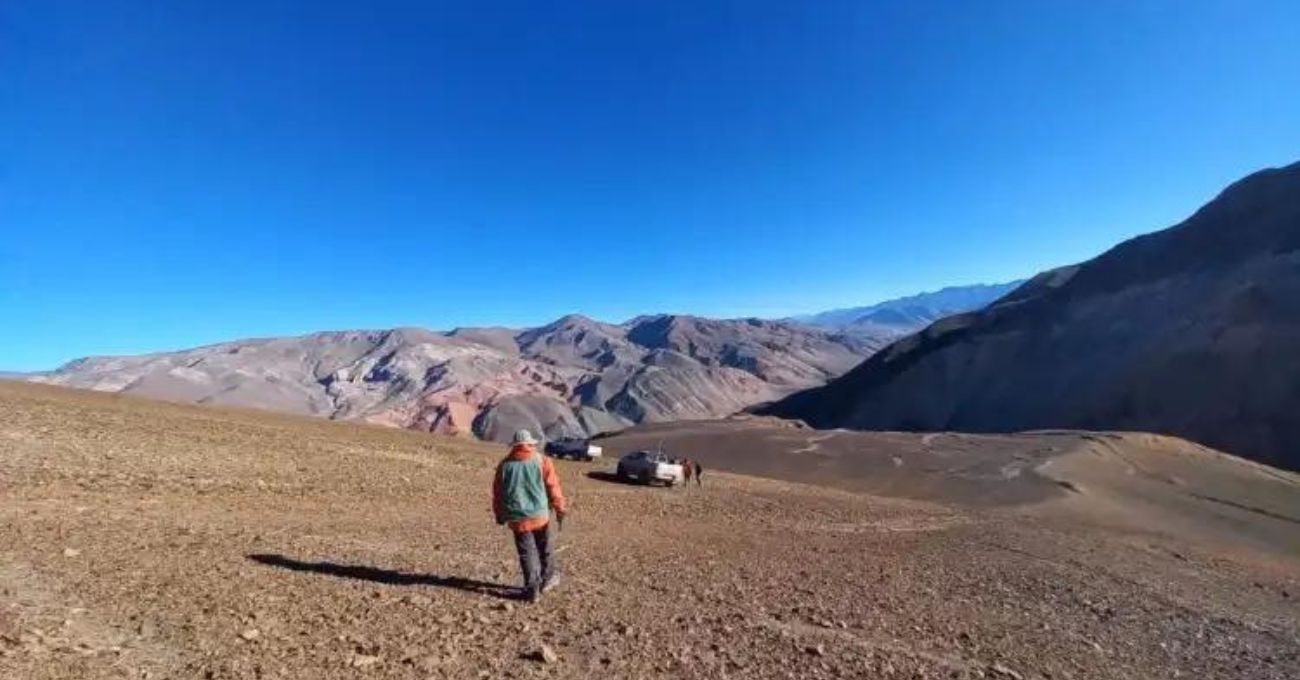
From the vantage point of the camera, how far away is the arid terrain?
7.42 m

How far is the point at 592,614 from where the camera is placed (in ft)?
29.5

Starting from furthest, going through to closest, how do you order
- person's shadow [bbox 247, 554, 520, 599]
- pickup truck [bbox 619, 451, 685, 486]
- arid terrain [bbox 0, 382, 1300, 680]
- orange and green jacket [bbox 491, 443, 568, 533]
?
1. pickup truck [bbox 619, 451, 685, 486]
2. person's shadow [bbox 247, 554, 520, 599]
3. orange and green jacket [bbox 491, 443, 568, 533]
4. arid terrain [bbox 0, 382, 1300, 680]

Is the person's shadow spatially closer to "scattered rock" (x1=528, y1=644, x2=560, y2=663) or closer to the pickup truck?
"scattered rock" (x1=528, y1=644, x2=560, y2=663)

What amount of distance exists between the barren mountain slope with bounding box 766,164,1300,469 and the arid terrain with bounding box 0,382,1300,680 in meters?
76.1

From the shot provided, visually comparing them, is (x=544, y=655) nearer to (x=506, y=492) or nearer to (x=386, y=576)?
(x=506, y=492)

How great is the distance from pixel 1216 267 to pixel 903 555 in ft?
408

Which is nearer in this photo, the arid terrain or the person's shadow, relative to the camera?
the arid terrain

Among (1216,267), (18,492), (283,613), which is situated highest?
(1216,267)

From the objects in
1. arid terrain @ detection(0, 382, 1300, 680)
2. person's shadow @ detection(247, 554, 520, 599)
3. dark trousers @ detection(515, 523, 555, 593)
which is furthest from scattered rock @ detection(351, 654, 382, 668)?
person's shadow @ detection(247, 554, 520, 599)

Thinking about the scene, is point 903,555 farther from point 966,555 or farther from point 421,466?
point 421,466

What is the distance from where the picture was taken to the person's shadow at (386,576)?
32.4 feet

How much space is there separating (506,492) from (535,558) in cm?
87

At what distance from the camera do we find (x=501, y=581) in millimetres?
10523

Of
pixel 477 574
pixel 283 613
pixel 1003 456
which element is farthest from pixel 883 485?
pixel 283 613
